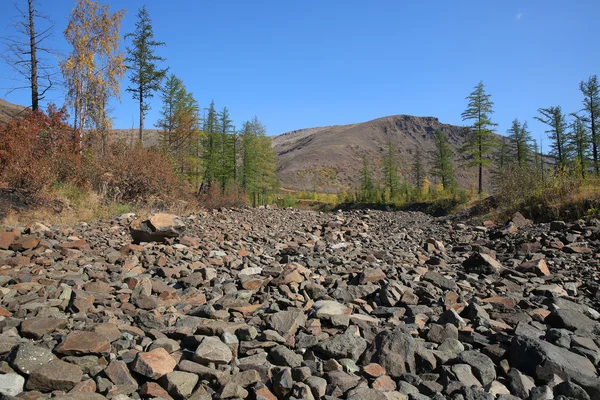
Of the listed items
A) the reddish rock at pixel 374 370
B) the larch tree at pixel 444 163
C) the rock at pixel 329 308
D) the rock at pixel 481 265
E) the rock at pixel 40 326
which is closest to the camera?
the reddish rock at pixel 374 370

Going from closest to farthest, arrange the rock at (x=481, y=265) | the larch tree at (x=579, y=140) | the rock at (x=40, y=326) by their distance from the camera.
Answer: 1. the rock at (x=40, y=326)
2. the rock at (x=481, y=265)
3. the larch tree at (x=579, y=140)

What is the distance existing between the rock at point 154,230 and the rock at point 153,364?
4.11 metres

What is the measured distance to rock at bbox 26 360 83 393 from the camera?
1875mm

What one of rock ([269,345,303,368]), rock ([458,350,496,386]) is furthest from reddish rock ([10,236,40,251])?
rock ([458,350,496,386])

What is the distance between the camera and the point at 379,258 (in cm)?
583

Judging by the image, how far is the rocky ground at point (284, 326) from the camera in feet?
6.60

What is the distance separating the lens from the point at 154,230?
19.7ft

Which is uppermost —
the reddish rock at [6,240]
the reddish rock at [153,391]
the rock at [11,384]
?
the reddish rock at [6,240]

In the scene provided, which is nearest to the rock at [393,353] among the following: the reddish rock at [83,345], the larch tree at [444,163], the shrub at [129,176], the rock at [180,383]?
the rock at [180,383]

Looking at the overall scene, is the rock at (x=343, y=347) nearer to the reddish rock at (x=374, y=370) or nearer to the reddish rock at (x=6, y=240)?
the reddish rock at (x=374, y=370)

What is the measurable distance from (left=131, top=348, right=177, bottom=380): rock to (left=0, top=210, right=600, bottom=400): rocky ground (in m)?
→ 0.01

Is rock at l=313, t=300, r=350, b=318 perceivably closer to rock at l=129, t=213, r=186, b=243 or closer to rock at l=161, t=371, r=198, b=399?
rock at l=161, t=371, r=198, b=399

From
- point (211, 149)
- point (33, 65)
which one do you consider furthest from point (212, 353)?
point (211, 149)

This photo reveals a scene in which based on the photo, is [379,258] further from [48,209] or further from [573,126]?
[573,126]
